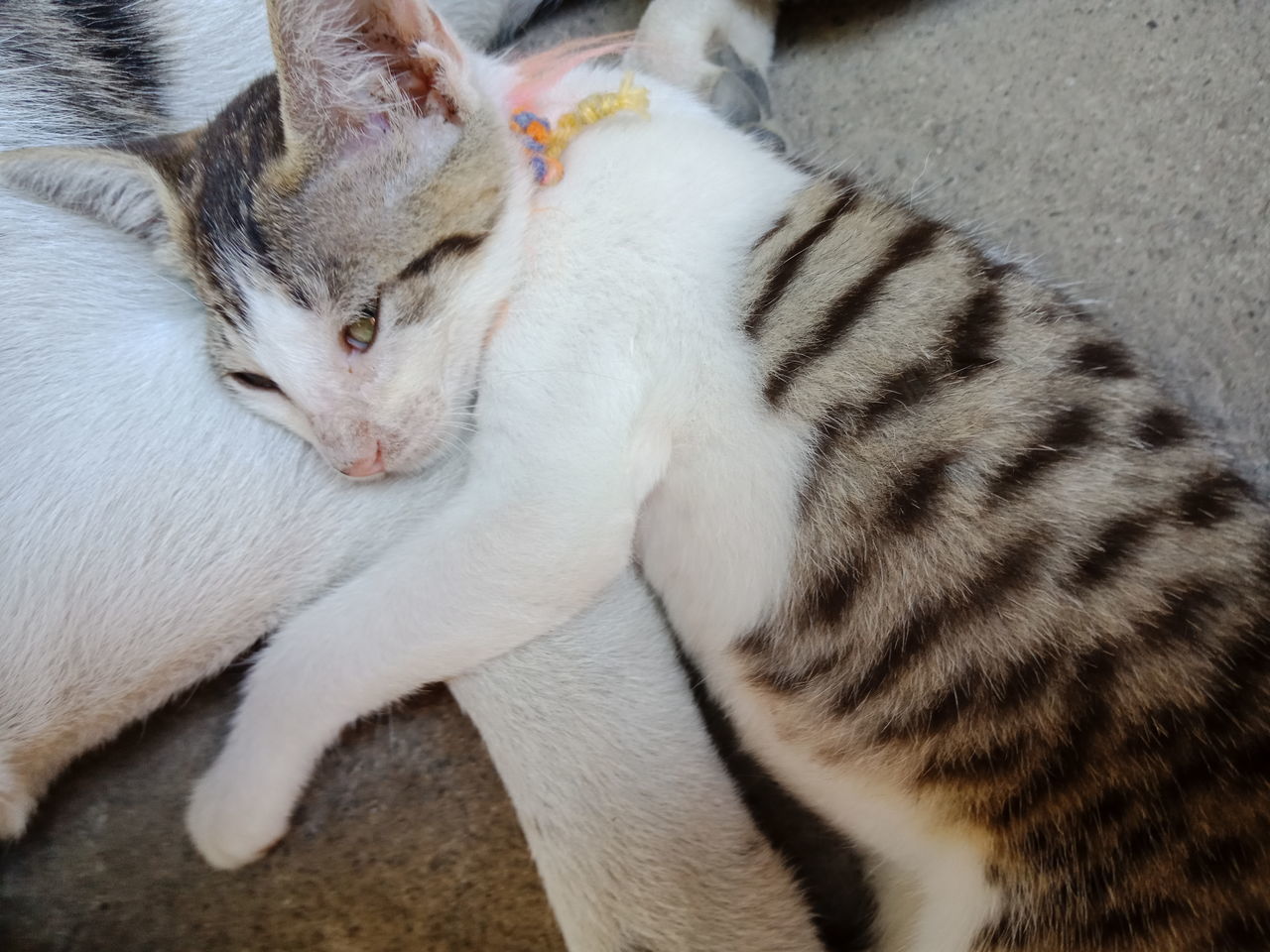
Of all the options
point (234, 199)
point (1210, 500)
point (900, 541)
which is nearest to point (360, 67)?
point (234, 199)

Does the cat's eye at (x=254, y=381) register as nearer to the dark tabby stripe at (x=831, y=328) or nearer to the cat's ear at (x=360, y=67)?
the cat's ear at (x=360, y=67)

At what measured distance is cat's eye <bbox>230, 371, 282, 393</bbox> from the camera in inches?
35.8

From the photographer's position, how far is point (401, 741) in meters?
1.08

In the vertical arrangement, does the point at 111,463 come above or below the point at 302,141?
below

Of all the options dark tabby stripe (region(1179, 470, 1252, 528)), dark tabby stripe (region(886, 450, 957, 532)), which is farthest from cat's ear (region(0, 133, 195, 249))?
dark tabby stripe (region(1179, 470, 1252, 528))

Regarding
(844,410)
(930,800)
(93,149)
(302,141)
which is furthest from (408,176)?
(930,800)

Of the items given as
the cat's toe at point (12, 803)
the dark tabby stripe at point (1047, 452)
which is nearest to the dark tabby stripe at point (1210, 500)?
the dark tabby stripe at point (1047, 452)

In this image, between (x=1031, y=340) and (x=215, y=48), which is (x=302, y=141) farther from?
(x=1031, y=340)

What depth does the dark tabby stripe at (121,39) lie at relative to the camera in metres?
1.00

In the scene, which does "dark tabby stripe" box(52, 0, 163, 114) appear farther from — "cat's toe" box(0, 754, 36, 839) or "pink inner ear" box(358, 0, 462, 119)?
"cat's toe" box(0, 754, 36, 839)

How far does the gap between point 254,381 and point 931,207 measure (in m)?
0.86

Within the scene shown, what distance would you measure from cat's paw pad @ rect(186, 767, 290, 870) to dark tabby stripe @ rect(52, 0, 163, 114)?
2.59 feet

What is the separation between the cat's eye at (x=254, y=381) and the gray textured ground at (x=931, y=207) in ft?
1.32

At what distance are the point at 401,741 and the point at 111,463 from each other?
454 millimetres
